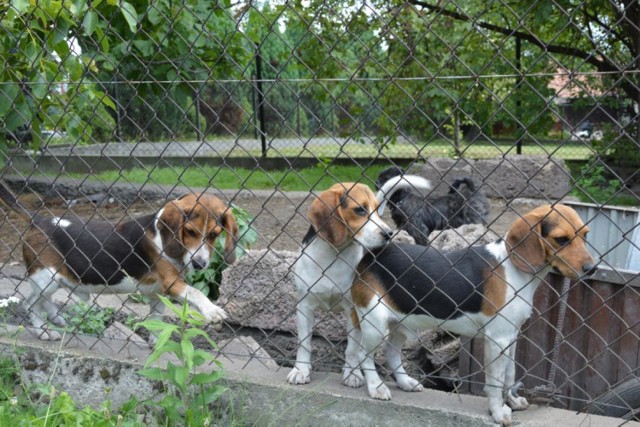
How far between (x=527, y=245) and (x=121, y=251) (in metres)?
2.51

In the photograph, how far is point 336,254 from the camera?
346 centimetres

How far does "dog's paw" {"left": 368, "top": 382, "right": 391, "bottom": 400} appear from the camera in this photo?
3.13 meters

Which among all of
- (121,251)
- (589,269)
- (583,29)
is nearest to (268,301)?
(121,251)

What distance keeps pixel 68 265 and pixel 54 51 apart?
1343 millimetres

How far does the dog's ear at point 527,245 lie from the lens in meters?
2.92

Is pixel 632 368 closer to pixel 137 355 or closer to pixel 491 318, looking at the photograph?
pixel 491 318

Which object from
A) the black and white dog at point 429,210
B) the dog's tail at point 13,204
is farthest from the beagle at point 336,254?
the black and white dog at point 429,210

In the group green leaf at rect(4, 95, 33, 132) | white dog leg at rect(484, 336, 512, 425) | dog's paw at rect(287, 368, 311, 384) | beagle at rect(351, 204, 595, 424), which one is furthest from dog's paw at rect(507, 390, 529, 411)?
green leaf at rect(4, 95, 33, 132)

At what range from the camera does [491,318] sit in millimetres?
3031

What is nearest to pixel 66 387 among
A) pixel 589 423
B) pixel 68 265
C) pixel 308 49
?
pixel 68 265

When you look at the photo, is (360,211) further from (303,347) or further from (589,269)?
(589,269)

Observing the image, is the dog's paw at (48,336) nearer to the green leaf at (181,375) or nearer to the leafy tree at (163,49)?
the leafy tree at (163,49)

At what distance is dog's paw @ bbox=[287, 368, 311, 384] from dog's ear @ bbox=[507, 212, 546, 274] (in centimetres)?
106

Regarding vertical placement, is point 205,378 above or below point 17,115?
below
